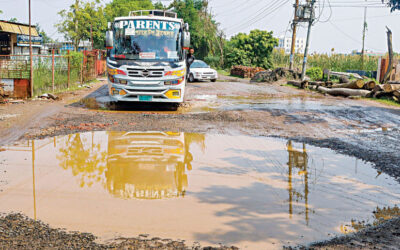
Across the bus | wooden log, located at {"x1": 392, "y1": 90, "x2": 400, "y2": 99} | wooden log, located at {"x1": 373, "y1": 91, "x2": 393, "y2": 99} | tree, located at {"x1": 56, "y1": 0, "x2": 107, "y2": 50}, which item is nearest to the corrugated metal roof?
tree, located at {"x1": 56, "y1": 0, "x2": 107, "y2": 50}

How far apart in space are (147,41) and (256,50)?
33.3m

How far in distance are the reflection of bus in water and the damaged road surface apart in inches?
0.8

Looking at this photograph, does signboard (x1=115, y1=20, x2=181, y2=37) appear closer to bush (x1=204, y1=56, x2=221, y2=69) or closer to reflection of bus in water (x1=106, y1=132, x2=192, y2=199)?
reflection of bus in water (x1=106, y1=132, x2=192, y2=199)

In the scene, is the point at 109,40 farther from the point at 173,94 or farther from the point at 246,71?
the point at 246,71

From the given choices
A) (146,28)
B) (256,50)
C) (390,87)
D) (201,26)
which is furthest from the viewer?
(201,26)

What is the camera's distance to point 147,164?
6.69 m

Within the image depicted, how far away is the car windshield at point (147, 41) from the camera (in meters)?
12.7

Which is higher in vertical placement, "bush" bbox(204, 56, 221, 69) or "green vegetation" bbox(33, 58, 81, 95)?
"bush" bbox(204, 56, 221, 69)

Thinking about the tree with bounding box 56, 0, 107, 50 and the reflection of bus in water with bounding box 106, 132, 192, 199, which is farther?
the tree with bounding box 56, 0, 107, 50

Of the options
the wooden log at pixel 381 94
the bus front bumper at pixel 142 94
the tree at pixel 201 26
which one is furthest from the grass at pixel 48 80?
the tree at pixel 201 26

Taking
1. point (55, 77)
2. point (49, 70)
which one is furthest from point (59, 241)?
point (55, 77)

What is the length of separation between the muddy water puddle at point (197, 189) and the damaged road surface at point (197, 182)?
2 centimetres

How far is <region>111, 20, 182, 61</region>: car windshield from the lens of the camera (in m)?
12.7

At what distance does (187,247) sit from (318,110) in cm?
1033
